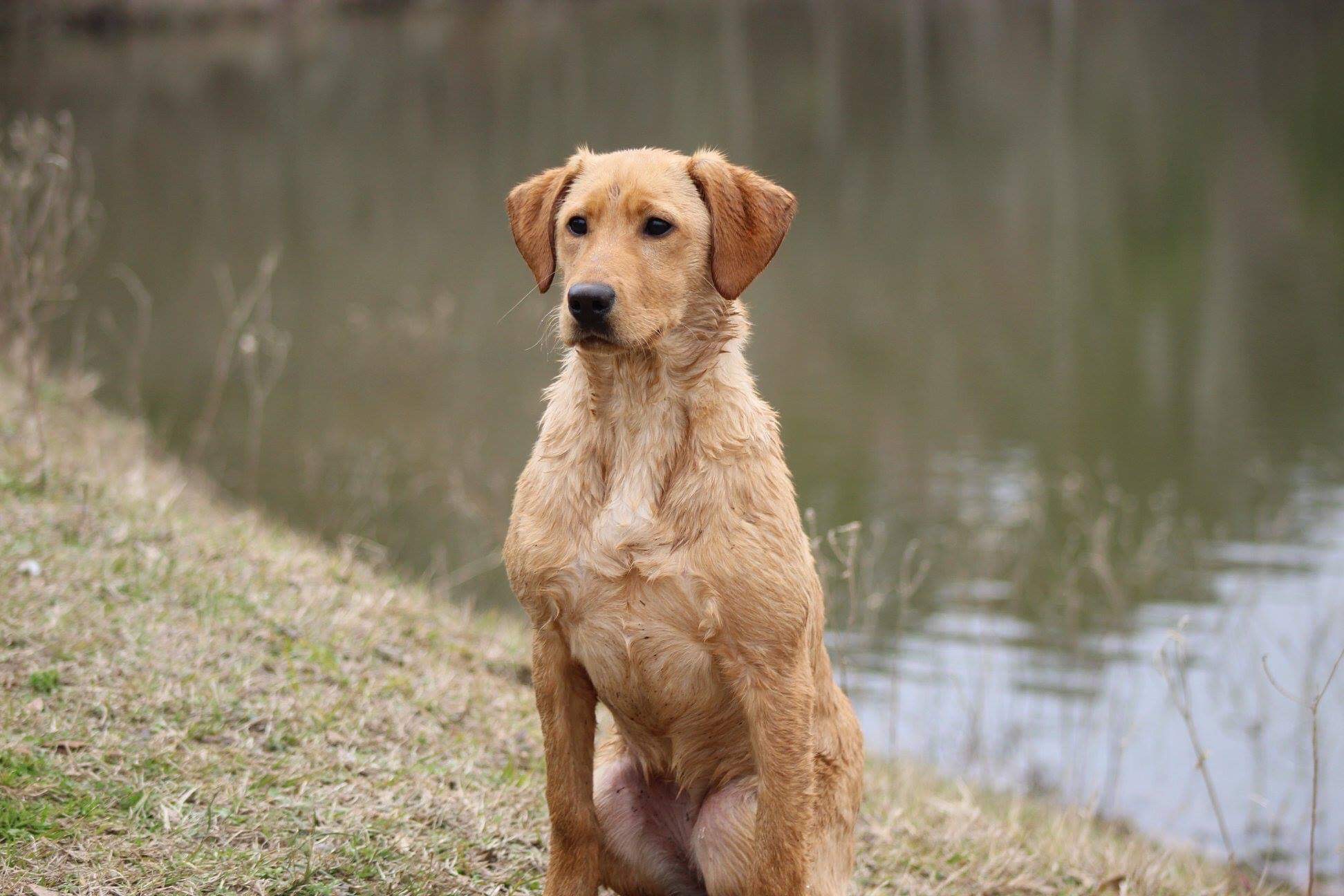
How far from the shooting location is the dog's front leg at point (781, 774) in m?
3.23

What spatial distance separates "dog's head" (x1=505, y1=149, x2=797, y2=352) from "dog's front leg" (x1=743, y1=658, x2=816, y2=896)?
913 millimetres

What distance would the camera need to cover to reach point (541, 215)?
3.63m

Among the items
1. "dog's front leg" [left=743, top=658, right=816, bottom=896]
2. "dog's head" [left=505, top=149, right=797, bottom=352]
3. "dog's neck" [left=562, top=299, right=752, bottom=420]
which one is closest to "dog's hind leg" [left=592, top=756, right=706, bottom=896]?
"dog's front leg" [left=743, top=658, right=816, bottom=896]

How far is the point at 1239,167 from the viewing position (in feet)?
68.3

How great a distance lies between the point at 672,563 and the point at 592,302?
0.66 m

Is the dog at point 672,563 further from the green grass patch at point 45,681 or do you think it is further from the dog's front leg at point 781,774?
the green grass patch at point 45,681

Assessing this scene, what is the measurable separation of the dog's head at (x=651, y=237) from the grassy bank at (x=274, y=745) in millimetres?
1812

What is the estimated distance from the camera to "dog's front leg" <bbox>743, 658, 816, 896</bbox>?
3229 millimetres

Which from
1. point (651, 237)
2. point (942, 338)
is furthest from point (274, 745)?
point (942, 338)

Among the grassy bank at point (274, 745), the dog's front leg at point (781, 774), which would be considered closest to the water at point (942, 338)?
the grassy bank at point (274, 745)

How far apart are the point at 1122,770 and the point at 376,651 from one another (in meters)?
4.56

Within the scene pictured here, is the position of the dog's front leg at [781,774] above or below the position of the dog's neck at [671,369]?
below

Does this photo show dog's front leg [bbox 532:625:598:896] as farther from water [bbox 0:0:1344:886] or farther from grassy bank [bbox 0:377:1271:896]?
water [bbox 0:0:1344:886]

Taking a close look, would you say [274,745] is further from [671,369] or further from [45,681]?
[671,369]
